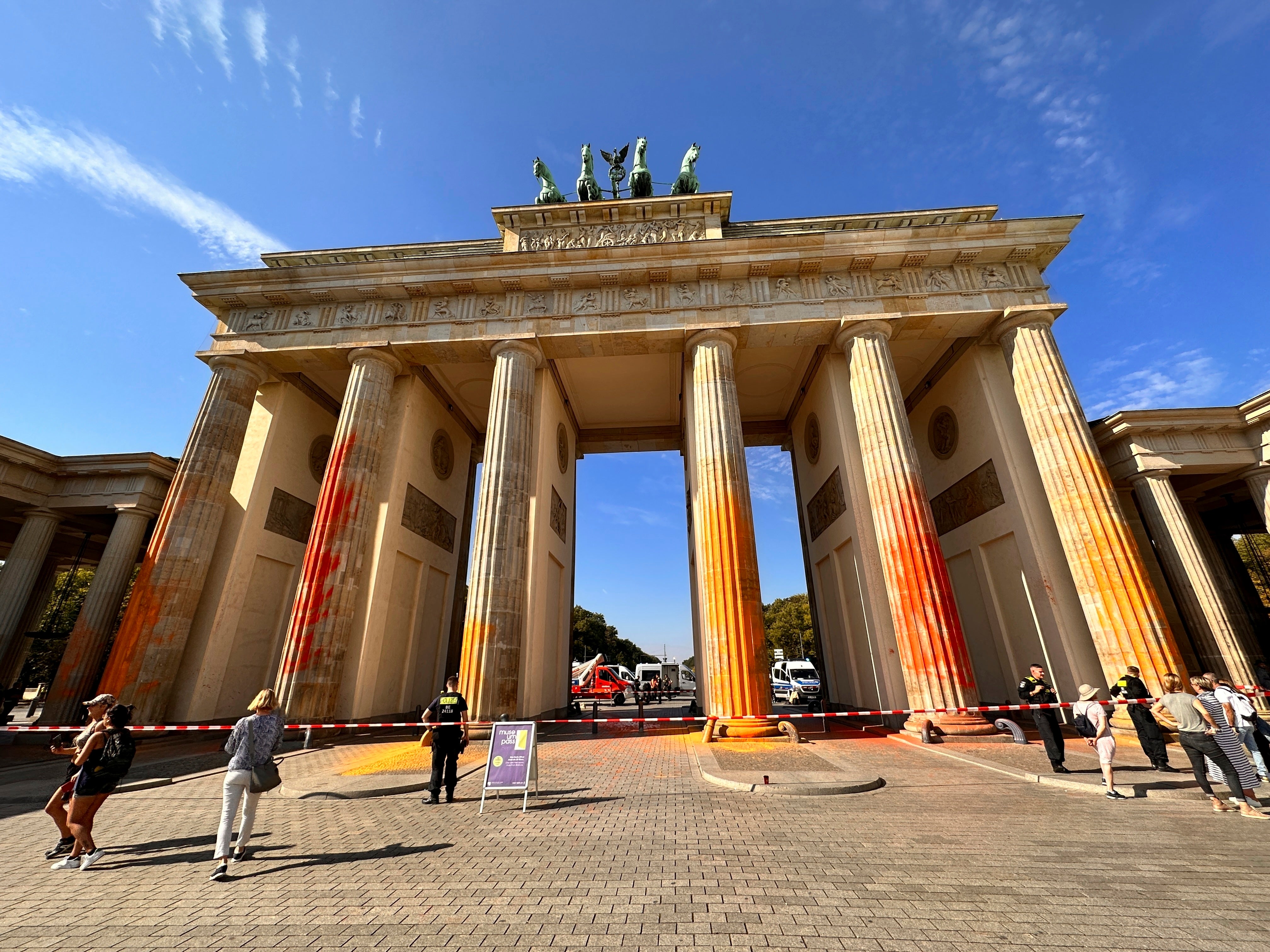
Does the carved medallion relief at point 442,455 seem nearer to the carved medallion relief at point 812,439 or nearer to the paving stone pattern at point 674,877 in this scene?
the paving stone pattern at point 674,877

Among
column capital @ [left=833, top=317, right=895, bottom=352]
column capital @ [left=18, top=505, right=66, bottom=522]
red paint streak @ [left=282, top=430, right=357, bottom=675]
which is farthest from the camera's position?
column capital @ [left=18, top=505, right=66, bottom=522]

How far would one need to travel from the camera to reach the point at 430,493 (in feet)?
56.1

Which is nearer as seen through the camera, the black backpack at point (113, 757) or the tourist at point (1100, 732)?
the black backpack at point (113, 757)

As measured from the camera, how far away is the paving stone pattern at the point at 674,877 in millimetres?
2938

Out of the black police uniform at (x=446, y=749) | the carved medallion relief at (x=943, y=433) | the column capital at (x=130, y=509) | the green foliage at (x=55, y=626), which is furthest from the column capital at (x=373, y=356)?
the green foliage at (x=55, y=626)

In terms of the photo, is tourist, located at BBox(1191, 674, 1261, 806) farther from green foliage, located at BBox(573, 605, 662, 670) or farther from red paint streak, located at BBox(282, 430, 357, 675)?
green foliage, located at BBox(573, 605, 662, 670)

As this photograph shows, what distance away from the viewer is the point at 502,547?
1221 cm

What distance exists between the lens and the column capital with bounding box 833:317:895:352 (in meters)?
13.8

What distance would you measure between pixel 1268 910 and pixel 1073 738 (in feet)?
29.6

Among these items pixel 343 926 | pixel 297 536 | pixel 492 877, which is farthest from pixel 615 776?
pixel 297 536

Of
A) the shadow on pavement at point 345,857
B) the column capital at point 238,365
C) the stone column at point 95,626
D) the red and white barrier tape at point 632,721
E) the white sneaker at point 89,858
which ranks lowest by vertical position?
the shadow on pavement at point 345,857

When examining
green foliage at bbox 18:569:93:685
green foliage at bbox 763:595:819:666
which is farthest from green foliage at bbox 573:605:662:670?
green foliage at bbox 18:569:93:685

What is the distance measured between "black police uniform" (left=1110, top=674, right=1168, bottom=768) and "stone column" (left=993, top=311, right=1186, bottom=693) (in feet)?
13.4

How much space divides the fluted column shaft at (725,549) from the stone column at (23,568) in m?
20.9
